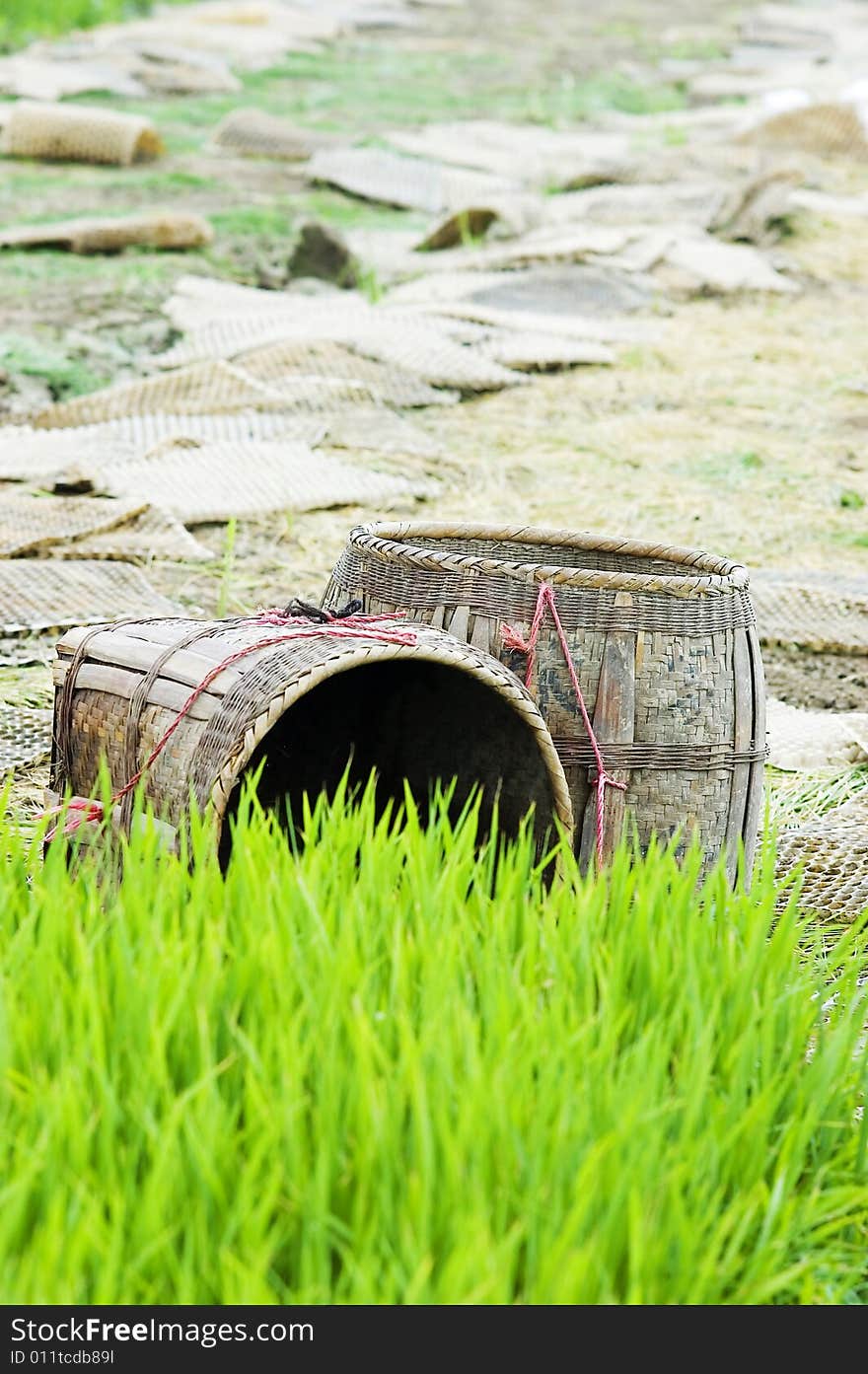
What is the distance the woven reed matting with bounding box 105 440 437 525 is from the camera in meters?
3.89

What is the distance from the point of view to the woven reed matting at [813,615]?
343cm

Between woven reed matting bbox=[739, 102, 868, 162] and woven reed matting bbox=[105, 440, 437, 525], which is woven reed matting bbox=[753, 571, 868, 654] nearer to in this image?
woven reed matting bbox=[105, 440, 437, 525]

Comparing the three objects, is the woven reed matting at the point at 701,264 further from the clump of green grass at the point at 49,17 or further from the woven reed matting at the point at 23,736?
the clump of green grass at the point at 49,17

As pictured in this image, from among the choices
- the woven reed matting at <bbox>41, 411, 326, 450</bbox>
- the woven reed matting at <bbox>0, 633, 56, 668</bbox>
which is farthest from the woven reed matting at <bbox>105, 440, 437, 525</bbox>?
the woven reed matting at <bbox>0, 633, 56, 668</bbox>

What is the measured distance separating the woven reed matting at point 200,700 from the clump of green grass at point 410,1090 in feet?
0.43

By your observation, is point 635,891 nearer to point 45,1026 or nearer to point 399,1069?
point 399,1069

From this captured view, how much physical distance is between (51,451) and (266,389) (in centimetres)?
78

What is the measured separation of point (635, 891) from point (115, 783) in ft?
2.14

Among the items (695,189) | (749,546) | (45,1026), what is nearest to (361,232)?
(695,189)

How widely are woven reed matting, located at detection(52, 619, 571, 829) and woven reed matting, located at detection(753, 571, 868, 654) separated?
4.66 feet

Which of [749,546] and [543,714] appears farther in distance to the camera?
[749,546]

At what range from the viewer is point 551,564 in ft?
7.96

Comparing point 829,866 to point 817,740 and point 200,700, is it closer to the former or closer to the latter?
point 817,740

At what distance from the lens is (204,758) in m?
1.80
